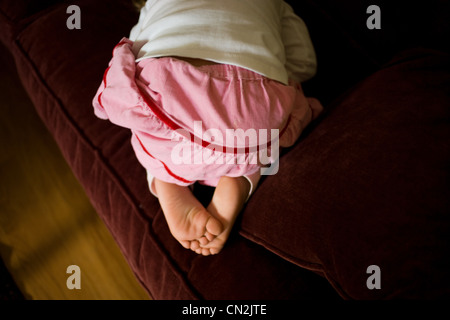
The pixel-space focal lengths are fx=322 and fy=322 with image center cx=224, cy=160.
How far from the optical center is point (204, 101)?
532mm

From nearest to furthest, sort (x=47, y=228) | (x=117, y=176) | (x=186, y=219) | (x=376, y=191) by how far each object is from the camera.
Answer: (x=376, y=191) < (x=186, y=219) < (x=117, y=176) < (x=47, y=228)

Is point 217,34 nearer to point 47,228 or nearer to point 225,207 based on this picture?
point 225,207

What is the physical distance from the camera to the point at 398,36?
2.30 ft

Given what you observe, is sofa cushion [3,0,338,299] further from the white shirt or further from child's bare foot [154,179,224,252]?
the white shirt

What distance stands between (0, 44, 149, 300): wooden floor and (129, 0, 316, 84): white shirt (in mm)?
655

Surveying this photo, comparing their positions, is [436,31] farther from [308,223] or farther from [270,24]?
[308,223]

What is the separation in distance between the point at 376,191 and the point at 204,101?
30 centimetres

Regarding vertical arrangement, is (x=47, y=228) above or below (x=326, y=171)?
below

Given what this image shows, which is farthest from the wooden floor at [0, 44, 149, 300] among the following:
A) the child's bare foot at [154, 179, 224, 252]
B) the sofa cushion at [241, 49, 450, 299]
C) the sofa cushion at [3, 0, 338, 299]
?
the sofa cushion at [241, 49, 450, 299]

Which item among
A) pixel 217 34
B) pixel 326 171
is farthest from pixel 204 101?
pixel 326 171

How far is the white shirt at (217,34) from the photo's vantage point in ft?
1.80

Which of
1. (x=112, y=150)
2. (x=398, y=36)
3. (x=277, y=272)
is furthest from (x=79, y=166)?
(x=398, y=36)

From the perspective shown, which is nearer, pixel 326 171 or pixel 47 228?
pixel 326 171

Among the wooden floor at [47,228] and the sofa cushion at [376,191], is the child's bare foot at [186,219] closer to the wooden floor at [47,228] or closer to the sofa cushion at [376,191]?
the sofa cushion at [376,191]
